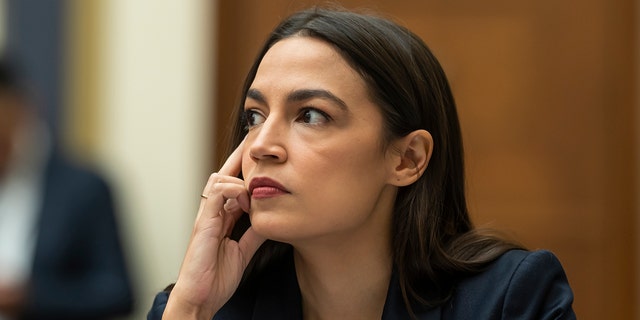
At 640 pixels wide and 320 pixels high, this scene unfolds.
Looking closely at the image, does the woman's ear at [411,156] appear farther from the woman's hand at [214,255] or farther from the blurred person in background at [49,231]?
the blurred person in background at [49,231]

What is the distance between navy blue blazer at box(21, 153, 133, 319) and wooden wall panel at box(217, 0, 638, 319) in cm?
144

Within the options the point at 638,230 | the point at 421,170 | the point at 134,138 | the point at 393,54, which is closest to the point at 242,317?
the point at 421,170

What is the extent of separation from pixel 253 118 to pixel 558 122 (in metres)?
2.44

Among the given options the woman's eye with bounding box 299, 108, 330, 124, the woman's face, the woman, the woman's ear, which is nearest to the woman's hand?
the woman

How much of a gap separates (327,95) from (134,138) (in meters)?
2.42

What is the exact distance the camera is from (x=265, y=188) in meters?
2.25

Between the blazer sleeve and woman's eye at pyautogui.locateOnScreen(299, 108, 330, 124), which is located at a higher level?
woman's eye at pyautogui.locateOnScreen(299, 108, 330, 124)

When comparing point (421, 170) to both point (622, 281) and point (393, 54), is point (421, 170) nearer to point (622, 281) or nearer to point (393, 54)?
point (393, 54)

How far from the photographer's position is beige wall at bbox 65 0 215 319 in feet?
14.9

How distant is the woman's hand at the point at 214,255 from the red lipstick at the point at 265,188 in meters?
0.10

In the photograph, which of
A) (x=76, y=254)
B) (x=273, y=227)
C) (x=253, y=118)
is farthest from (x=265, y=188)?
(x=76, y=254)

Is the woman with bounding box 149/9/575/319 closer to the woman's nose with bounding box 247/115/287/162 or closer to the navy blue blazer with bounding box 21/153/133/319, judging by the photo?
the woman's nose with bounding box 247/115/287/162

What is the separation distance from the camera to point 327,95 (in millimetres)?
2270

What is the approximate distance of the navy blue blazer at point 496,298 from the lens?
226 cm
